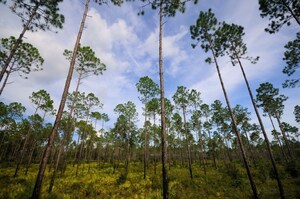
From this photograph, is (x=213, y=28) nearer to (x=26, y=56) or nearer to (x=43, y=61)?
(x=43, y=61)

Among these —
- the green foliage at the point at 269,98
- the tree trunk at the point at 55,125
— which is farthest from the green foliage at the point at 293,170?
the tree trunk at the point at 55,125

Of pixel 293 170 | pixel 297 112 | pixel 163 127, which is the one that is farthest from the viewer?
pixel 297 112

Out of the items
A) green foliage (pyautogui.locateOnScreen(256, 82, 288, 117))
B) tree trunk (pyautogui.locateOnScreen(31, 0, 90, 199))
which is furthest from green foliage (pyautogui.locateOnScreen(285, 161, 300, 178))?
tree trunk (pyautogui.locateOnScreen(31, 0, 90, 199))

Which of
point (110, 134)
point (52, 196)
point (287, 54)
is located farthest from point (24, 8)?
point (110, 134)

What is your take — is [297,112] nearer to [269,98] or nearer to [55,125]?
[269,98]

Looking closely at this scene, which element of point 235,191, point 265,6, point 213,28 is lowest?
point 235,191

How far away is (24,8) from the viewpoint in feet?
38.2

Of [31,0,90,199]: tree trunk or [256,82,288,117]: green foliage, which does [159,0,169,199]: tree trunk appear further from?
[256,82,288,117]: green foliage

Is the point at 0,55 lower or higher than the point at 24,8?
lower

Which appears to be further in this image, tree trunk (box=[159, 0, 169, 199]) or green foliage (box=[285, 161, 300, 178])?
green foliage (box=[285, 161, 300, 178])

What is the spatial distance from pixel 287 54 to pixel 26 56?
88.5 ft

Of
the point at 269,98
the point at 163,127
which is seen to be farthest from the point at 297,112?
the point at 163,127

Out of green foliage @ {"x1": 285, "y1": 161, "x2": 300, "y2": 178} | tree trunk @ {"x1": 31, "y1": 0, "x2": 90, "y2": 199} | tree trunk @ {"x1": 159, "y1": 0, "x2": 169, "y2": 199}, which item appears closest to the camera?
tree trunk @ {"x1": 31, "y1": 0, "x2": 90, "y2": 199}

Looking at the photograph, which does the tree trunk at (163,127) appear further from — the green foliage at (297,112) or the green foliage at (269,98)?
the green foliage at (297,112)
